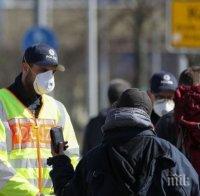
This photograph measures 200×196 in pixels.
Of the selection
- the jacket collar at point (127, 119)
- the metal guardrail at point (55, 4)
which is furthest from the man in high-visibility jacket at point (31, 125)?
the metal guardrail at point (55, 4)

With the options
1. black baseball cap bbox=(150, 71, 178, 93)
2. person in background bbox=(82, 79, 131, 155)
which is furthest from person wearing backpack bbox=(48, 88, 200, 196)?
person in background bbox=(82, 79, 131, 155)

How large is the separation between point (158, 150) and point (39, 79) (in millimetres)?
1625

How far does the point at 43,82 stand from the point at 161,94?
2.14m

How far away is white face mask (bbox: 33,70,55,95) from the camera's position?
733 centimetres

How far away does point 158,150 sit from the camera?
19.5ft

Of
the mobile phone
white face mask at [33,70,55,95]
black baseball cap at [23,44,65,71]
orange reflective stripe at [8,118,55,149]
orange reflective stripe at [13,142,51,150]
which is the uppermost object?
black baseball cap at [23,44,65,71]

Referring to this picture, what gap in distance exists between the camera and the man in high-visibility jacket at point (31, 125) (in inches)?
277

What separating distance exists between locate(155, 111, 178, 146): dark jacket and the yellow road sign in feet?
29.8

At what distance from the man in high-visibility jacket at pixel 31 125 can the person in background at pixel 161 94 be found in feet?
5.92

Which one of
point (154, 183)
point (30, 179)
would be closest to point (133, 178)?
point (154, 183)

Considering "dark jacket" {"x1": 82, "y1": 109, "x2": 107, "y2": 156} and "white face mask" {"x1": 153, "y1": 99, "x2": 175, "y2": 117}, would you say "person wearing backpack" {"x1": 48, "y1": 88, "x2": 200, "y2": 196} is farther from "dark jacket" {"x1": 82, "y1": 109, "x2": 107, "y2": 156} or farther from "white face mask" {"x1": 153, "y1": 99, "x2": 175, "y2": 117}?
"dark jacket" {"x1": 82, "y1": 109, "x2": 107, "y2": 156}

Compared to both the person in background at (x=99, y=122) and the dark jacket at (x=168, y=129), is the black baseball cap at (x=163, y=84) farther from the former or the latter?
the dark jacket at (x=168, y=129)

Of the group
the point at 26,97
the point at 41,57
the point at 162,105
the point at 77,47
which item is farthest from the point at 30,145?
the point at 77,47

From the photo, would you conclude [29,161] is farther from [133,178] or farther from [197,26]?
[197,26]
